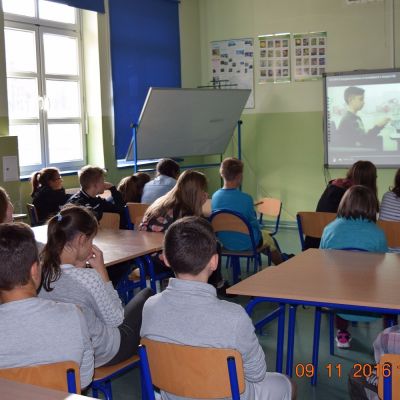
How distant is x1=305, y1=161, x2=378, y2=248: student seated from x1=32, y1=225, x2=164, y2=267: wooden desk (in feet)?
4.03

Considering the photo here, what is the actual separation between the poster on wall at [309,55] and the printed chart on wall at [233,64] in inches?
25.7

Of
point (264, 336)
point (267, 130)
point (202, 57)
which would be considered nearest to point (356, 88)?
point (267, 130)

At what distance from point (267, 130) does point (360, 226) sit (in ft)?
Answer: 17.0

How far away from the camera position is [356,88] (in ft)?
25.6

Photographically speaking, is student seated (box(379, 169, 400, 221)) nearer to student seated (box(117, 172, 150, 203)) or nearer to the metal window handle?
student seated (box(117, 172, 150, 203))

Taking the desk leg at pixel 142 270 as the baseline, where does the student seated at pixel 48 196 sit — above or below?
above

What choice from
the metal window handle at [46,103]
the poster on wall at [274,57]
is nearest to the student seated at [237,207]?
the metal window handle at [46,103]

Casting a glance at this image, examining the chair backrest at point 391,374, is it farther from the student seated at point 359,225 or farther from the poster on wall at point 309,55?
the poster on wall at point 309,55

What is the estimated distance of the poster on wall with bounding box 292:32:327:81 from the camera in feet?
26.1

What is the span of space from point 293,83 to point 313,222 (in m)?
4.18

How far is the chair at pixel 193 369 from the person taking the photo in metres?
1.90

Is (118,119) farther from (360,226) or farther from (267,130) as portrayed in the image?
(360,226)

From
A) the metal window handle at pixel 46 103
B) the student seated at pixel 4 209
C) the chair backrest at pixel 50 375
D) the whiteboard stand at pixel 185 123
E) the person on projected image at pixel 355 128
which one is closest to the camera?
the chair backrest at pixel 50 375

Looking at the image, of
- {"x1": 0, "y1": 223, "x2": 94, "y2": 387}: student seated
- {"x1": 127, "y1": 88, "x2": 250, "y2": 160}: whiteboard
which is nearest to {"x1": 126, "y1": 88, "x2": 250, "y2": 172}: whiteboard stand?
{"x1": 127, "y1": 88, "x2": 250, "y2": 160}: whiteboard
